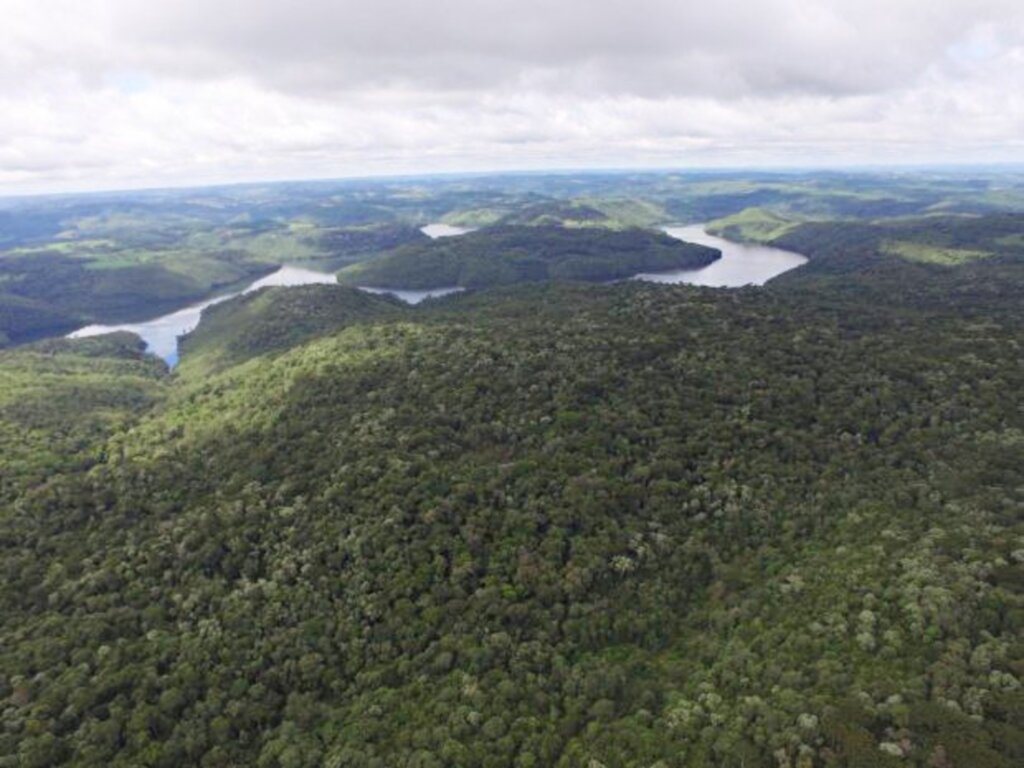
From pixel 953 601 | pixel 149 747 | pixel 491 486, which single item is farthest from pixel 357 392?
pixel 953 601

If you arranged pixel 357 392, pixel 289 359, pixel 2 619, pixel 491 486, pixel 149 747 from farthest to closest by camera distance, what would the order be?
pixel 289 359 → pixel 357 392 → pixel 491 486 → pixel 2 619 → pixel 149 747

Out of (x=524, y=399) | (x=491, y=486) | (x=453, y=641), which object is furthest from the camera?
(x=524, y=399)

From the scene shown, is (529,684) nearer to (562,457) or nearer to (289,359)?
(562,457)

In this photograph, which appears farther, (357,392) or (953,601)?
(357,392)
